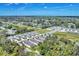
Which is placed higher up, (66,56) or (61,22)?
(61,22)

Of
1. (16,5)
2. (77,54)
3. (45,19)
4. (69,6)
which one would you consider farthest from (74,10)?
(16,5)

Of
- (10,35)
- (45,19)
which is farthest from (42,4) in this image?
(10,35)

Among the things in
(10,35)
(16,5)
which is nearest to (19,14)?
(16,5)

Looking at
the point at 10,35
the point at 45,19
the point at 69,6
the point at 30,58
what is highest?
the point at 69,6

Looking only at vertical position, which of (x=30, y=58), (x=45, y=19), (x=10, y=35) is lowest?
(x=30, y=58)

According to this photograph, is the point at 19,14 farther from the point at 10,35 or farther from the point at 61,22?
the point at 61,22

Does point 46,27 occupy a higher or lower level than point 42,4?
lower

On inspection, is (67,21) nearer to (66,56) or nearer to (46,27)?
(46,27)
